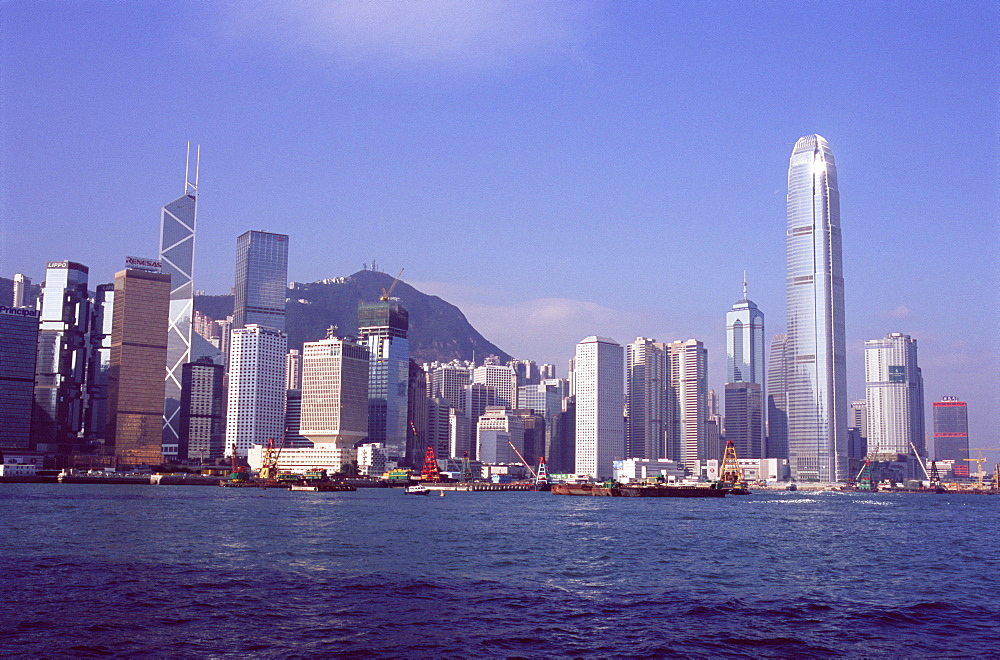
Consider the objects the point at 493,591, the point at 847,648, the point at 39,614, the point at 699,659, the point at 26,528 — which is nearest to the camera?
the point at 699,659

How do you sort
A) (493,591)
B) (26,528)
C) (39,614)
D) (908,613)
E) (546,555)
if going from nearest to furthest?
1. (39,614)
2. (908,613)
3. (493,591)
4. (546,555)
5. (26,528)

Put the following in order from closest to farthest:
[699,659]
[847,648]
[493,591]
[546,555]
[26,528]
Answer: [699,659]
[847,648]
[493,591]
[546,555]
[26,528]

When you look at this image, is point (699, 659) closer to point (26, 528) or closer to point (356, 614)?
point (356, 614)

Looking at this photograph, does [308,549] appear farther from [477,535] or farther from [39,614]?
[39,614]

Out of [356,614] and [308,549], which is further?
[308,549]

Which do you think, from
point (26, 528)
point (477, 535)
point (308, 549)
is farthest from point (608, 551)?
point (26, 528)

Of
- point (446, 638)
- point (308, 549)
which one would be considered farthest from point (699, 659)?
point (308, 549)
